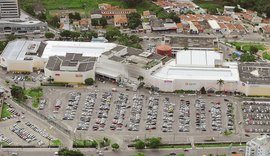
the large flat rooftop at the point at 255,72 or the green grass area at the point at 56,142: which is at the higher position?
the large flat rooftop at the point at 255,72

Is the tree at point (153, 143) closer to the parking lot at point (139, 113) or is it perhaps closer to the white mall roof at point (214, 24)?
the parking lot at point (139, 113)

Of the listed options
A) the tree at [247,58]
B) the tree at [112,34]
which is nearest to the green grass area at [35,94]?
the tree at [112,34]

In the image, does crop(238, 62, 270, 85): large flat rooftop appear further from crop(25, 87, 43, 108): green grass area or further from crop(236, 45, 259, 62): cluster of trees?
crop(25, 87, 43, 108): green grass area

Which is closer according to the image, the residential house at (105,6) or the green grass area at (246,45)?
the green grass area at (246,45)

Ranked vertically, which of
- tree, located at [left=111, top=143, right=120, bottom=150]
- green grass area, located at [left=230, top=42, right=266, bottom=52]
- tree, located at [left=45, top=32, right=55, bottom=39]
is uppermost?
green grass area, located at [left=230, top=42, right=266, bottom=52]

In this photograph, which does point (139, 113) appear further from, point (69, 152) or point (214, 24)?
point (214, 24)

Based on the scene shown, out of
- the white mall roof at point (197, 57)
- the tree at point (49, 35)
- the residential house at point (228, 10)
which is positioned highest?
the residential house at point (228, 10)

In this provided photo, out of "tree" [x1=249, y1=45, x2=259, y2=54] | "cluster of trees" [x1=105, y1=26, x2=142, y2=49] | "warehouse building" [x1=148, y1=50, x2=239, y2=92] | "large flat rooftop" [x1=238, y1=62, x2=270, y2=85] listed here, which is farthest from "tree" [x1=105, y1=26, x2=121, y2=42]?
"large flat rooftop" [x1=238, y1=62, x2=270, y2=85]

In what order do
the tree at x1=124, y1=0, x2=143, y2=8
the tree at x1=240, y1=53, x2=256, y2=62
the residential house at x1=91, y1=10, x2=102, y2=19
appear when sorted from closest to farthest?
the tree at x1=240, y1=53, x2=256, y2=62 → the residential house at x1=91, y1=10, x2=102, y2=19 → the tree at x1=124, y1=0, x2=143, y2=8
